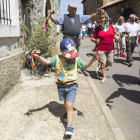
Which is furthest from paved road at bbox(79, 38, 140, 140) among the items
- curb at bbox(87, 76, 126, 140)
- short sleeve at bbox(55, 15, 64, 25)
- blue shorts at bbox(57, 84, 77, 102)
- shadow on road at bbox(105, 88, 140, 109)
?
short sleeve at bbox(55, 15, 64, 25)

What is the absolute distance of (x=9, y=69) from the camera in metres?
4.37

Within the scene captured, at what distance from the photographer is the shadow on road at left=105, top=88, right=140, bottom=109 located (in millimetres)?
4191

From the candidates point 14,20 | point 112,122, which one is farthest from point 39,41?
point 112,122

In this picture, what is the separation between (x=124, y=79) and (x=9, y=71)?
139 inches

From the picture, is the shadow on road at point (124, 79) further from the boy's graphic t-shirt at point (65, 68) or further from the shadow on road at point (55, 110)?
the boy's graphic t-shirt at point (65, 68)

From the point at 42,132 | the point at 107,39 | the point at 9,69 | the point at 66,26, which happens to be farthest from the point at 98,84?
the point at 42,132

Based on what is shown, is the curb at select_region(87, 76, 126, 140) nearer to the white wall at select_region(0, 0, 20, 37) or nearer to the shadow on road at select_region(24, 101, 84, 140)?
the shadow on road at select_region(24, 101, 84, 140)

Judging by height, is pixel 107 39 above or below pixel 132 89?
above

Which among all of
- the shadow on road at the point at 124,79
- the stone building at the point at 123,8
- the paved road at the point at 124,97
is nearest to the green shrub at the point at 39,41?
the paved road at the point at 124,97

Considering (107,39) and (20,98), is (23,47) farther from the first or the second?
(107,39)

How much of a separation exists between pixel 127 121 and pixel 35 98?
2.02 metres

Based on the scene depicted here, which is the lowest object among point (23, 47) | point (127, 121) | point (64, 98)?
point (127, 121)

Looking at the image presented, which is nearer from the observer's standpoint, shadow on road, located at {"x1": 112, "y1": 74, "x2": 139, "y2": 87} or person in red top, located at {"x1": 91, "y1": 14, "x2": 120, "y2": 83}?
person in red top, located at {"x1": 91, "y1": 14, "x2": 120, "y2": 83}

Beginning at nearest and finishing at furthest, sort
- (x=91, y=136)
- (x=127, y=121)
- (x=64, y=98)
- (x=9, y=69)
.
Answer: (x=91, y=136)
(x=64, y=98)
(x=127, y=121)
(x=9, y=69)
